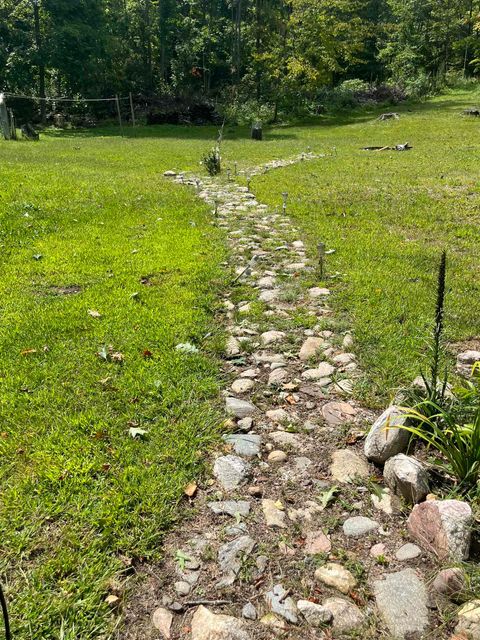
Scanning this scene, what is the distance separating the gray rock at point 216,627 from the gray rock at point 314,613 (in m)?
0.25

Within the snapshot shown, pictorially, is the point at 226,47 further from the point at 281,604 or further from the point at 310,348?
the point at 281,604

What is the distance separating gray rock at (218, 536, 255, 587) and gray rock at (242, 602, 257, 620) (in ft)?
0.44

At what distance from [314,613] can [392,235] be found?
20.2 feet

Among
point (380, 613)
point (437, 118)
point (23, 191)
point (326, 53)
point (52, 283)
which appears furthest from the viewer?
point (326, 53)

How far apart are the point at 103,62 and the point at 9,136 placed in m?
13.8

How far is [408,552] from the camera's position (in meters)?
2.21

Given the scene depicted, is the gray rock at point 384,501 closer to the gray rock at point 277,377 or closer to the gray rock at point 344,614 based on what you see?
the gray rock at point 344,614

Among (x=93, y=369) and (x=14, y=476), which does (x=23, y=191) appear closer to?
(x=93, y=369)

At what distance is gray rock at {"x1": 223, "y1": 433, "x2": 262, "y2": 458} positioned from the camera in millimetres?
2920

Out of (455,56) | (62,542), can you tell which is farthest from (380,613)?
(455,56)

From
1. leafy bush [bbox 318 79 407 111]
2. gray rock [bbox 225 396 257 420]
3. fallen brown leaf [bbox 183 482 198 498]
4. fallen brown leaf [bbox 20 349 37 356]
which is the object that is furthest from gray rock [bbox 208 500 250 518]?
leafy bush [bbox 318 79 407 111]

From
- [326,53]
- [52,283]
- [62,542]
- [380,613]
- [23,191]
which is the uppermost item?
[326,53]

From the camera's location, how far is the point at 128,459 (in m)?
2.77

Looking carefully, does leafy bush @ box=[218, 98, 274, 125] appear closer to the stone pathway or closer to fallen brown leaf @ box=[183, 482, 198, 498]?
the stone pathway
